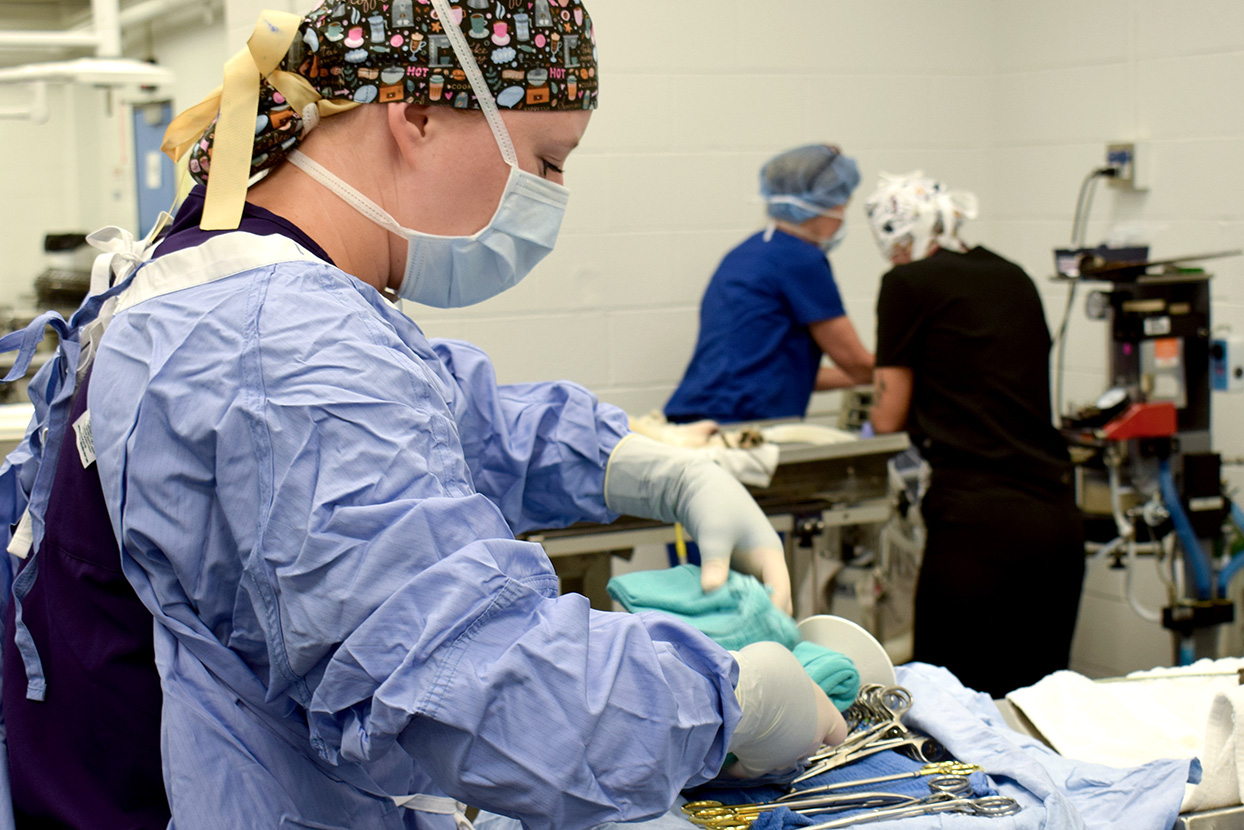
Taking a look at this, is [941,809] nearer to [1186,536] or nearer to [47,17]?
[1186,536]

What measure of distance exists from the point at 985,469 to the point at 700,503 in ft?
4.84

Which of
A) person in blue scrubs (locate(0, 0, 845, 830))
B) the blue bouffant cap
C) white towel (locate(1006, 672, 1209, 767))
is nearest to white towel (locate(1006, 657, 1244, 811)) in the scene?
white towel (locate(1006, 672, 1209, 767))

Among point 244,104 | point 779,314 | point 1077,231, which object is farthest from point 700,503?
point 1077,231

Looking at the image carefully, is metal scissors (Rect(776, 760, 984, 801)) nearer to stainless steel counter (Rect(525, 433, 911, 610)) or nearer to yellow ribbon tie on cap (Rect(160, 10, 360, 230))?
yellow ribbon tie on cap (Rect(160, 10, 360, 230))

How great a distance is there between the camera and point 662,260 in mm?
3537

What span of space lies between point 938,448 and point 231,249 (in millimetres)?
2116

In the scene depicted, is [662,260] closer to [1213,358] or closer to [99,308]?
[1213,358]

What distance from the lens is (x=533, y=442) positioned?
1.35 meters

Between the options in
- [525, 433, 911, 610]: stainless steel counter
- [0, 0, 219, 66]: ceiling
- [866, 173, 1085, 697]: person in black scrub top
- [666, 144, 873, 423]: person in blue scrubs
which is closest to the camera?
[525, 433, 911, 610]: stainless steel counter

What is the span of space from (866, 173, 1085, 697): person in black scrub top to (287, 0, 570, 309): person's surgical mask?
171cm

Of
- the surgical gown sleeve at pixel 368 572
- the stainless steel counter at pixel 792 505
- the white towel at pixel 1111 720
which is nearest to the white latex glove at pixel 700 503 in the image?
the white towel at pixel 1111 720

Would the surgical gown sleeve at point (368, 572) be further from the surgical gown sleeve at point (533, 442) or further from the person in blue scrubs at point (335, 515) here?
the surgical gown sleeve at point (533, 442)

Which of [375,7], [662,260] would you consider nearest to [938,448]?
[662,260]

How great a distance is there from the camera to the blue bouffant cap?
127 inches
